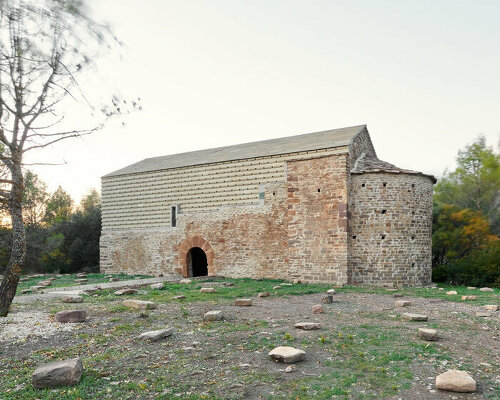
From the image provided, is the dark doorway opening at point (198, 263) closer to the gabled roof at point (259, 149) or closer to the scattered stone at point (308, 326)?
the gabled roof at point (259, 149)

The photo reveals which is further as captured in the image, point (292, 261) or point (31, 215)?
point (31, 215)

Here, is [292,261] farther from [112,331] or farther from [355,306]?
[112,331]

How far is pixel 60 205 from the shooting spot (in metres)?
40.9

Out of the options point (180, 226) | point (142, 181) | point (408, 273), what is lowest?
point (408, 273)

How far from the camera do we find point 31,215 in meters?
33.4

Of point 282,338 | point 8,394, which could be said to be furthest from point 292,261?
point 8,394

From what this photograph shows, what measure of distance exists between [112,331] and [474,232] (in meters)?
21.3

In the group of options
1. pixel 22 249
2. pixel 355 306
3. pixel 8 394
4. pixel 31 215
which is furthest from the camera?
pixel 31 215

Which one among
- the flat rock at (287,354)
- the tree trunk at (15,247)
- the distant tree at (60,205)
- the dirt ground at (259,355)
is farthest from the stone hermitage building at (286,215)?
the distant tree at (60,205)

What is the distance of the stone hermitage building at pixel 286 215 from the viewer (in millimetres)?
14609

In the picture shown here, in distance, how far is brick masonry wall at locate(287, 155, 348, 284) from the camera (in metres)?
14.6

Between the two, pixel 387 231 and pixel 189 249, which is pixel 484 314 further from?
pixel 189 249

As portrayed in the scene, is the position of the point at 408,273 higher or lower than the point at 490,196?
lower

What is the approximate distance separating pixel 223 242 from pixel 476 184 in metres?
19.3
